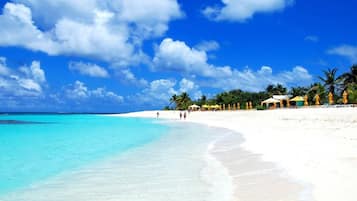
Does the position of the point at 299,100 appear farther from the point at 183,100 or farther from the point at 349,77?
the point at 183,100

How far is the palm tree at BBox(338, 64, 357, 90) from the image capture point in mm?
45094

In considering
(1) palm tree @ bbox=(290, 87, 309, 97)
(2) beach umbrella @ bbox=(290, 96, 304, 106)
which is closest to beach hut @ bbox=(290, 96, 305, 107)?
(2) beach umbrella @ bbox=(290, 96, 304, 106)

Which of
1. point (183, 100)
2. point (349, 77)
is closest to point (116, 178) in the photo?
point (349, 77)

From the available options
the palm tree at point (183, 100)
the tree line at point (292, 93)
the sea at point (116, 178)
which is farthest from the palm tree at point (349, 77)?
the palm tree at point (183, 100)

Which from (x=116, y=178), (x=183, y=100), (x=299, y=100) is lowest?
(x=116, y=178)

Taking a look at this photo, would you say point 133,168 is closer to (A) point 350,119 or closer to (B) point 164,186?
(B) point 164,186

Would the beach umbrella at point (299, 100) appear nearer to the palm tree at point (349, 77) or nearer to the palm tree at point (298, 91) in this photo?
the palm tree at point (349, 77)

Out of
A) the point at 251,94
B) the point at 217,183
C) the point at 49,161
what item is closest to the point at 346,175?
the point at 217,183

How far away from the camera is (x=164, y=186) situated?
21.2 feet

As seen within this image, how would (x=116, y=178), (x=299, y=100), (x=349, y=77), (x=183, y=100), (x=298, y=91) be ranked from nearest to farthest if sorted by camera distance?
1. (x=116, y=178)
2. (x=349, y=77)
3. (x=299, y=100)
4. (x=298, y=91)
5. (x=183, y=100)

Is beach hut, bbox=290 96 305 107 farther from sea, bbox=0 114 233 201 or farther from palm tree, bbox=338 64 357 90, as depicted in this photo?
sea, bbox=0 114 233 201

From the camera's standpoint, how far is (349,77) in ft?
151

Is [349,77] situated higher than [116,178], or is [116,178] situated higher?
[349,77]

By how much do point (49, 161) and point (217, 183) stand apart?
6.16 metres
